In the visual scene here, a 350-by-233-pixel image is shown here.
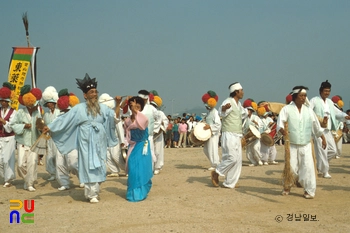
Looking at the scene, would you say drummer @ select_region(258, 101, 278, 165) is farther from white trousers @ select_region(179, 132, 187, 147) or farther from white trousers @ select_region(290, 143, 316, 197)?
white trousers @ select_region(179, 132, 187, 147)

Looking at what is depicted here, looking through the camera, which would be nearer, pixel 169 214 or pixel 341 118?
pixel 169 214

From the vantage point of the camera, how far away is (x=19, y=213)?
276 inches

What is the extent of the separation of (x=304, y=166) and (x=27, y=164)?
17.9 ft

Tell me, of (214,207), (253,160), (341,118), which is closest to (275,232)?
(214,207)

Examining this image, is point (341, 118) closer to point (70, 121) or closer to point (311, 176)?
point (311, 176)

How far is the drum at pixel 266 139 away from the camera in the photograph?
44.0 ft

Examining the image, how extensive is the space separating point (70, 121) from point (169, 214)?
2514 mm

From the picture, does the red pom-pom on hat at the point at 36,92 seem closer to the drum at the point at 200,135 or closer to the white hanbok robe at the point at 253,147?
the drum at the point at 200,135

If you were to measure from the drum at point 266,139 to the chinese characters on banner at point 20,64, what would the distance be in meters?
8.15

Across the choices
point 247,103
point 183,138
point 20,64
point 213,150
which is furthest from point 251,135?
point 183,138

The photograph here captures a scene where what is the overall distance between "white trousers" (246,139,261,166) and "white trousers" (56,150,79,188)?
587 centimetres

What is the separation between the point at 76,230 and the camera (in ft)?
19.4

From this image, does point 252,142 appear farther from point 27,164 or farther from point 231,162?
point 27,164
